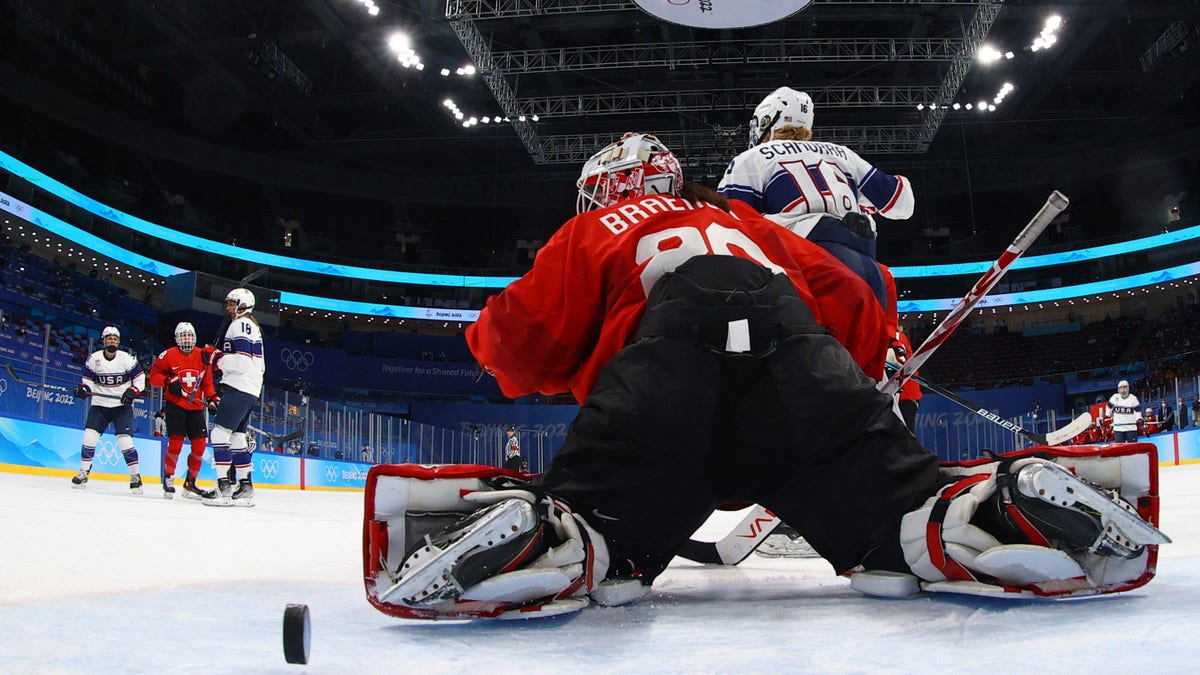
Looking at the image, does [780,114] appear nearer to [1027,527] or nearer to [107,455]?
[1027,527]

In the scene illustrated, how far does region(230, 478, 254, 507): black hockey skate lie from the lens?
5.71 m

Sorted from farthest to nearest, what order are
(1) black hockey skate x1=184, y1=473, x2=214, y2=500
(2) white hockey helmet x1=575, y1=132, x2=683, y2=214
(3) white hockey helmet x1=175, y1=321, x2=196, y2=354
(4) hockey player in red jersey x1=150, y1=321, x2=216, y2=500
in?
(3) white hockey helmet x1=175, y1=321, x2=196, y2=354 → (4) hockey player in red jersey x1=150, y1=321, x2=216, y2=500 → (1) black hockey skate x1=184, y1=473, x2=214, y2=500 → (2) white hockey helmet x1=575, y1=132, x2=683, y2=214

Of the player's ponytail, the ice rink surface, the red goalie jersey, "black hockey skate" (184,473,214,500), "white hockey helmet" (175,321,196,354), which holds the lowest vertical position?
"black hockey skate" (184,473,214,500)

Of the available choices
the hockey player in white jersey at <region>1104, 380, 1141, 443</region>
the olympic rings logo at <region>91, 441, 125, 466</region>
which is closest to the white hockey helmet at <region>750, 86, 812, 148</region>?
the olympic rings logo at <region>91, 441, 125, 466</region>

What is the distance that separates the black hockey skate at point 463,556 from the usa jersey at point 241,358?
5.23 m

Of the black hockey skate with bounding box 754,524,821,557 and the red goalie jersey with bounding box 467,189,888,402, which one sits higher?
the red goalie jersey with bounding box 467,189,888,402

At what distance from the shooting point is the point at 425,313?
22.9 metres

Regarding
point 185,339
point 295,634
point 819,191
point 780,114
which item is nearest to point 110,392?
Answer: point 185,339

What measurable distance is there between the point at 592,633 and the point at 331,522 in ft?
11.6

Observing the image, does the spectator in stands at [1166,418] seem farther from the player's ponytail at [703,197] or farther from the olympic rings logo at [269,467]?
the player's ponytail at [703,197]

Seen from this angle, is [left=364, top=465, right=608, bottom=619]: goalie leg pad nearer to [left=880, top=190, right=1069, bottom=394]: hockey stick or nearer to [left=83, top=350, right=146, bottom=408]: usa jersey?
[left=880, top=190, right=1069, bottom=394]: hockey stick

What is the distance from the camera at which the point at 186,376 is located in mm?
6527

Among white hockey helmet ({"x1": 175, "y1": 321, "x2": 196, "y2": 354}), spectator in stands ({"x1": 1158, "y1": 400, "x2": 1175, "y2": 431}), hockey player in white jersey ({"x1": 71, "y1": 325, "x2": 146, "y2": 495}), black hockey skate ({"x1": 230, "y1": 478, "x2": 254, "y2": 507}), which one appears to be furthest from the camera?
spectator in stands ({"x1": 1158, "y1": 400, "x2": 1175, "y2": 431})

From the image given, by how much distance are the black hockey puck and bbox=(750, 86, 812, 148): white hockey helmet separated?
267 cm
